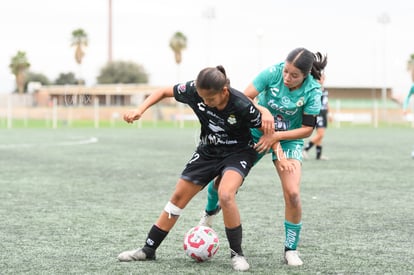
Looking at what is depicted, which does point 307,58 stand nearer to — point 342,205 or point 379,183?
point 342,205

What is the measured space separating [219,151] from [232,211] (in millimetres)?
517

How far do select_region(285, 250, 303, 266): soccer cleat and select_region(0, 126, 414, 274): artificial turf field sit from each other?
81 millimetres

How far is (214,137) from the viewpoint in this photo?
6.05 metres

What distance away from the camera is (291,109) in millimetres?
6121

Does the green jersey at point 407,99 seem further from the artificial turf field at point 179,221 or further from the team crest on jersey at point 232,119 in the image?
the team crest on jersey at point 232,119

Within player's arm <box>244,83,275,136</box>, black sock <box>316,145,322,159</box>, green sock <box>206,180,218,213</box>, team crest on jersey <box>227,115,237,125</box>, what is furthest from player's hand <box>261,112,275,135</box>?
black sock <box>316,145,322,159</box>

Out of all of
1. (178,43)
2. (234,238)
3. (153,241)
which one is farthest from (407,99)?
(178,43)

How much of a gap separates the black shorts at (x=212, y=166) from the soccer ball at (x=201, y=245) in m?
0.41

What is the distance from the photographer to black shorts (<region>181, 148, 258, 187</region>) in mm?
6006

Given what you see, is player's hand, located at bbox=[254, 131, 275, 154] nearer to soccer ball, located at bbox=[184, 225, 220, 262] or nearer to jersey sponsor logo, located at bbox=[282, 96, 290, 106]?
jersey sponsor logo, located at bbox=[282, 96, 290, 106]

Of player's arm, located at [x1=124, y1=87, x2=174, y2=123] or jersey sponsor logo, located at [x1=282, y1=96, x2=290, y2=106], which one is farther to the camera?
jersey sponsor logo, located at [x1=282, y1=96, x2=290, y2=106]

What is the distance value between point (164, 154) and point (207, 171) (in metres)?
13.2

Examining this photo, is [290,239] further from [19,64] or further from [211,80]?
[19,64]

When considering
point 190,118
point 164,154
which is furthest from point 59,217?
point 190,118
